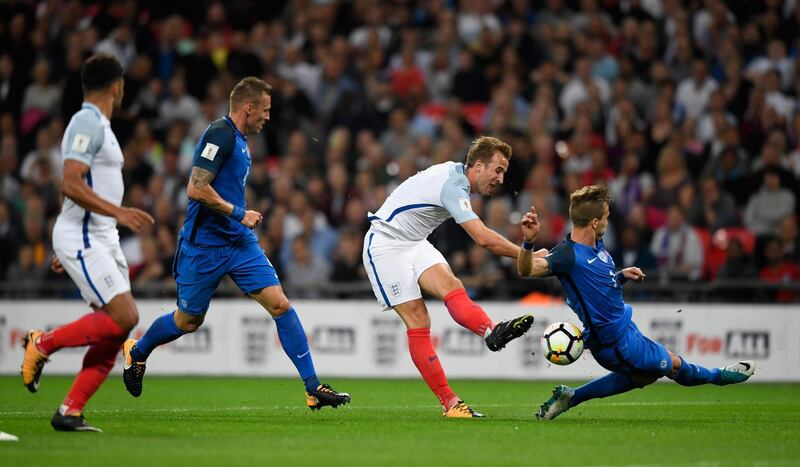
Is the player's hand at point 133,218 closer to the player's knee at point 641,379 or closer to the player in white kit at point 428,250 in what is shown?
the player in white kit at point 428,250

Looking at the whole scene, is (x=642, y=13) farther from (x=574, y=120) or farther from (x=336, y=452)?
(x=336, y=452)

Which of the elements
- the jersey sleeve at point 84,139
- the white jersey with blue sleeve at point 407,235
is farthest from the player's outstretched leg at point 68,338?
the white jersey with blue sleeve at point 407,235

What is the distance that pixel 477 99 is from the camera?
792 inches

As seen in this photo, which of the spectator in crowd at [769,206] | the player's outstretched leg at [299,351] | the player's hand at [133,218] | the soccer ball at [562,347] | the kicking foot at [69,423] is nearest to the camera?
the player's hand at [133,218]

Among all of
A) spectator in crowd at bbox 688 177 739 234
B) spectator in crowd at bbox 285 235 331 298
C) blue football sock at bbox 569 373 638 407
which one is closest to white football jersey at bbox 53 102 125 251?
blue football sock at bbox 569 373 638 407

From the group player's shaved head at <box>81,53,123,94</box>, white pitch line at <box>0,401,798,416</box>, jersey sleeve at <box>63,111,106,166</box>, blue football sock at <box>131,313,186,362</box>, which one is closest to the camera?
jersey sleeve at <box>63,111,106,166</box>

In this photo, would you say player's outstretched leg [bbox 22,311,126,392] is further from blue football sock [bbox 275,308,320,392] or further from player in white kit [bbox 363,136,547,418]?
player in white kit [bbox 363,136,547,418]

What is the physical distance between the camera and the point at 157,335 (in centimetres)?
1066

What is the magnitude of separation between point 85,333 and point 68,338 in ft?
0.52

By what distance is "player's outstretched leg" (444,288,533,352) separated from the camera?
9.41m

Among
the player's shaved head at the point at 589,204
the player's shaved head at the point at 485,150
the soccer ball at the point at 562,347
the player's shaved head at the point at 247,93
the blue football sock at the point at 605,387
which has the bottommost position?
the blue football sock at the point at 605,387

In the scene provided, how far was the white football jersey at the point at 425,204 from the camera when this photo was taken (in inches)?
400

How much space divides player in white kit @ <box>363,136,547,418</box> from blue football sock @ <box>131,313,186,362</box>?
173cm

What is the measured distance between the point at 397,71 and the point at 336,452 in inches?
520
